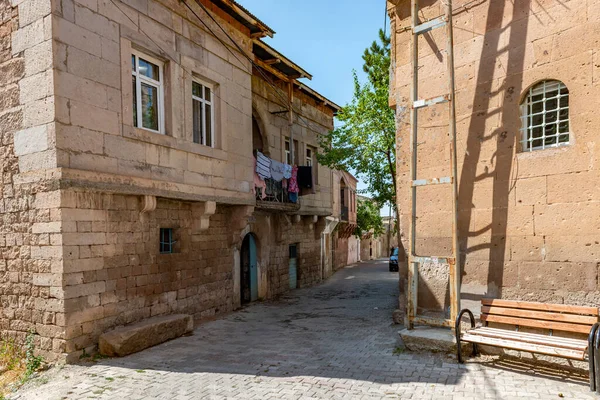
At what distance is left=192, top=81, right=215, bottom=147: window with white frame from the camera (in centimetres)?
888

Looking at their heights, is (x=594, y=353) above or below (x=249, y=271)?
above

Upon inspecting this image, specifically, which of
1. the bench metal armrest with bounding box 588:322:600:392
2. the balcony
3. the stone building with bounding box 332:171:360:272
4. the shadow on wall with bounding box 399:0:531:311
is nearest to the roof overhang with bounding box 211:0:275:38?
the balcony

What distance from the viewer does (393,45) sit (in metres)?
7.16

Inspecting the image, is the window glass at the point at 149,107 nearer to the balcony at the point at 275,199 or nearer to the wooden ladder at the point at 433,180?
the balcony at the point at 275,199

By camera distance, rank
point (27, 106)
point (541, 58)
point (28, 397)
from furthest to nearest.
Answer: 1. point (27, 106)
2. point (541, 58)
3. point (28, 397)

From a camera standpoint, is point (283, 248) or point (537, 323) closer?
point (537, 323)

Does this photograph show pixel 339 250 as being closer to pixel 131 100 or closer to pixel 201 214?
pixel 201 214

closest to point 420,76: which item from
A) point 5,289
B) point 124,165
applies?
point 124,165

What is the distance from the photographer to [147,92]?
762 centimetres

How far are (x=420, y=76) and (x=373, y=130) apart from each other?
533 centimetres

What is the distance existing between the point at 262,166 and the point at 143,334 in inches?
238

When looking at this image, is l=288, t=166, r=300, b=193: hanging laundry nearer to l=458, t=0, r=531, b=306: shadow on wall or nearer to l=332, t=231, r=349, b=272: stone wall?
l=458, t=0, r=531, b=306: shadow on wall

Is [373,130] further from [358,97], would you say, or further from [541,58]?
[541,58]

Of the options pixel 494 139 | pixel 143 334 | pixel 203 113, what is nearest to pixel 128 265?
pixel 143 334
